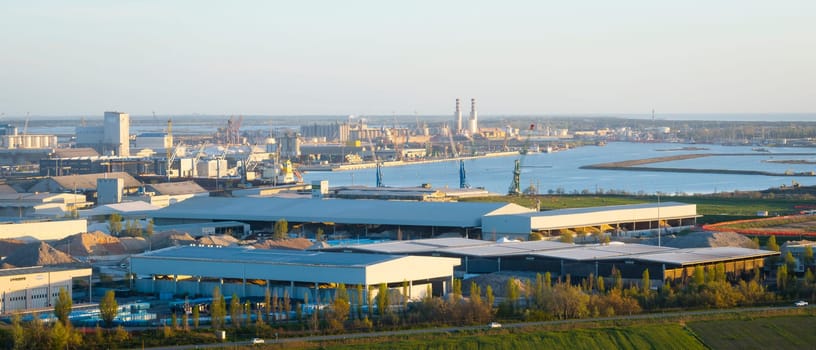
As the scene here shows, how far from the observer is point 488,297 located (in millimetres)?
9672

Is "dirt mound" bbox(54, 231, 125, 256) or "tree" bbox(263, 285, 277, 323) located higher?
"tree" bbox(263, 285, 277, 323)

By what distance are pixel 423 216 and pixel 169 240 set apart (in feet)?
10.2

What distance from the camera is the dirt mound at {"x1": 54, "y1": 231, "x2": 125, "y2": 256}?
45.4 feet

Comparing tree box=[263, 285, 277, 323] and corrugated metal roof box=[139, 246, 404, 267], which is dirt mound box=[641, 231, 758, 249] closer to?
corrugated metal roof box=[139, 246, 404, 267]

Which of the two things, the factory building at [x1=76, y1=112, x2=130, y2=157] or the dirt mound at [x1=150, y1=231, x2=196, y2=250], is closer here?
the dirt mound at [x1=150, y1=231, x2=196, y2=250]

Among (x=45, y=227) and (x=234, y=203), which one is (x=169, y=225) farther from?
(x=45, y=227)

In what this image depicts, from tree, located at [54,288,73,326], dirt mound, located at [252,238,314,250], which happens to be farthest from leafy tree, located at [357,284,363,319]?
dirt mound, located at [252,238,314,250]

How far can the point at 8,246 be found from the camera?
13656mm

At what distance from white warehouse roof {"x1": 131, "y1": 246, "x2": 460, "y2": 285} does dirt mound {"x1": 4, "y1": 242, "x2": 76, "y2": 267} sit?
111 cm

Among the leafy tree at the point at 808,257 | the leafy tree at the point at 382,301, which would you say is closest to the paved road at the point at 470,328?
the leafy tree at the point at 382,301

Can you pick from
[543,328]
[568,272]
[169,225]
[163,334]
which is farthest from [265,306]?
[169,225]

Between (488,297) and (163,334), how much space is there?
2.33 m

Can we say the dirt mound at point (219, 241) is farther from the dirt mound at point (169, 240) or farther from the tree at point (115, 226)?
the tree at point (115, 226)

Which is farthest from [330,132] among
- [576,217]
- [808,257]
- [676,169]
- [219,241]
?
[808,257]
